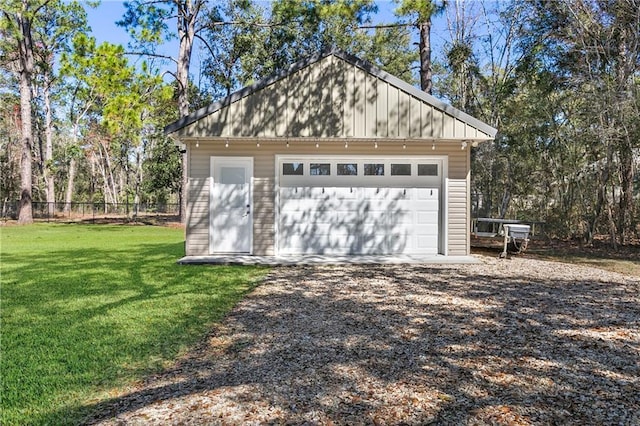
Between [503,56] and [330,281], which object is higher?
[503,56]

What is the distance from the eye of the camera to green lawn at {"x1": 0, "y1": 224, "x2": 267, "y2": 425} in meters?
2.64

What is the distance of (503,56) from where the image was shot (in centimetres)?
1354

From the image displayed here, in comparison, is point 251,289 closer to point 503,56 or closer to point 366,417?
point 366,417

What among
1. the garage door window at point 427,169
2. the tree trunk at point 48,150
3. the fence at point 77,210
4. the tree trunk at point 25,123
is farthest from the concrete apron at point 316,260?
the tree trunk at point 48,150

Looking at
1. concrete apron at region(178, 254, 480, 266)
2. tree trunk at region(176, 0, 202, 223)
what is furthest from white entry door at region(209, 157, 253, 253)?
tree trunk at region(176, 0, 202, 223)

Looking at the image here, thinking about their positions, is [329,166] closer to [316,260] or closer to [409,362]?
[316,260]

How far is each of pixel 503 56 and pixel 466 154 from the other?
727cm

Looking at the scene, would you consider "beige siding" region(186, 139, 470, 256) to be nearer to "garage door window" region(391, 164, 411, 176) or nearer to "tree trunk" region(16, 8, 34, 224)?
"garage door window" region(391, 164, 411, 176)

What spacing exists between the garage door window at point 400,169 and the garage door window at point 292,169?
1.95 meters

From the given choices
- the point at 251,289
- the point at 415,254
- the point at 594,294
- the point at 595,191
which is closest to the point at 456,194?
the point at 415,254

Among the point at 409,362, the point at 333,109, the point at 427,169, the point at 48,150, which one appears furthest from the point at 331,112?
the point at 48,150

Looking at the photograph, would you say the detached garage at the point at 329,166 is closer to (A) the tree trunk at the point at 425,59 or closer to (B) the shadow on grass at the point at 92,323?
(B) the shadow on grass at the point at 92,323

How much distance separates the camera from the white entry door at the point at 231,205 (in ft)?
27.3

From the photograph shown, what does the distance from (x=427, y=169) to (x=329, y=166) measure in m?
2.08
